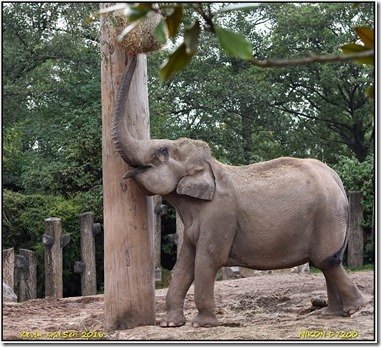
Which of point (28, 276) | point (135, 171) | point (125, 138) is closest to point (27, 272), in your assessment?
point (28, 276)

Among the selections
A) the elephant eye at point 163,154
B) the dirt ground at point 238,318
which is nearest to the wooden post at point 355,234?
the dirt ground at point 238,318

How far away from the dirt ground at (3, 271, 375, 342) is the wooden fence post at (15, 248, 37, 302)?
2063 millimetres

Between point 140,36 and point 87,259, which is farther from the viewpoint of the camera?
point 87,259

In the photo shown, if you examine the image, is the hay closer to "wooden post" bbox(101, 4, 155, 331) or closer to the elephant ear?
"wooden post" bbox(101, 4, 155, 331)

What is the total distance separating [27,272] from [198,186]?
4.89 metres

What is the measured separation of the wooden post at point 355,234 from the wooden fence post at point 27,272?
14.5ft

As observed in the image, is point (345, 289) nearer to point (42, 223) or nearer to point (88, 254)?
point (88, 254)

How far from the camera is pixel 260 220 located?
6496 mm

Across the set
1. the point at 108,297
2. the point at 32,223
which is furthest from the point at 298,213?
the point at 32,223

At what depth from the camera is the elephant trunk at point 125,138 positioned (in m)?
6.21

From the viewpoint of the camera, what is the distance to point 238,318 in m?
6.93

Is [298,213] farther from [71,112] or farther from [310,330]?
[71,112]

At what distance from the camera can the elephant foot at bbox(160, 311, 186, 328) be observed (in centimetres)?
640

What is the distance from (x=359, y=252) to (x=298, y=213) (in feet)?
17.2
